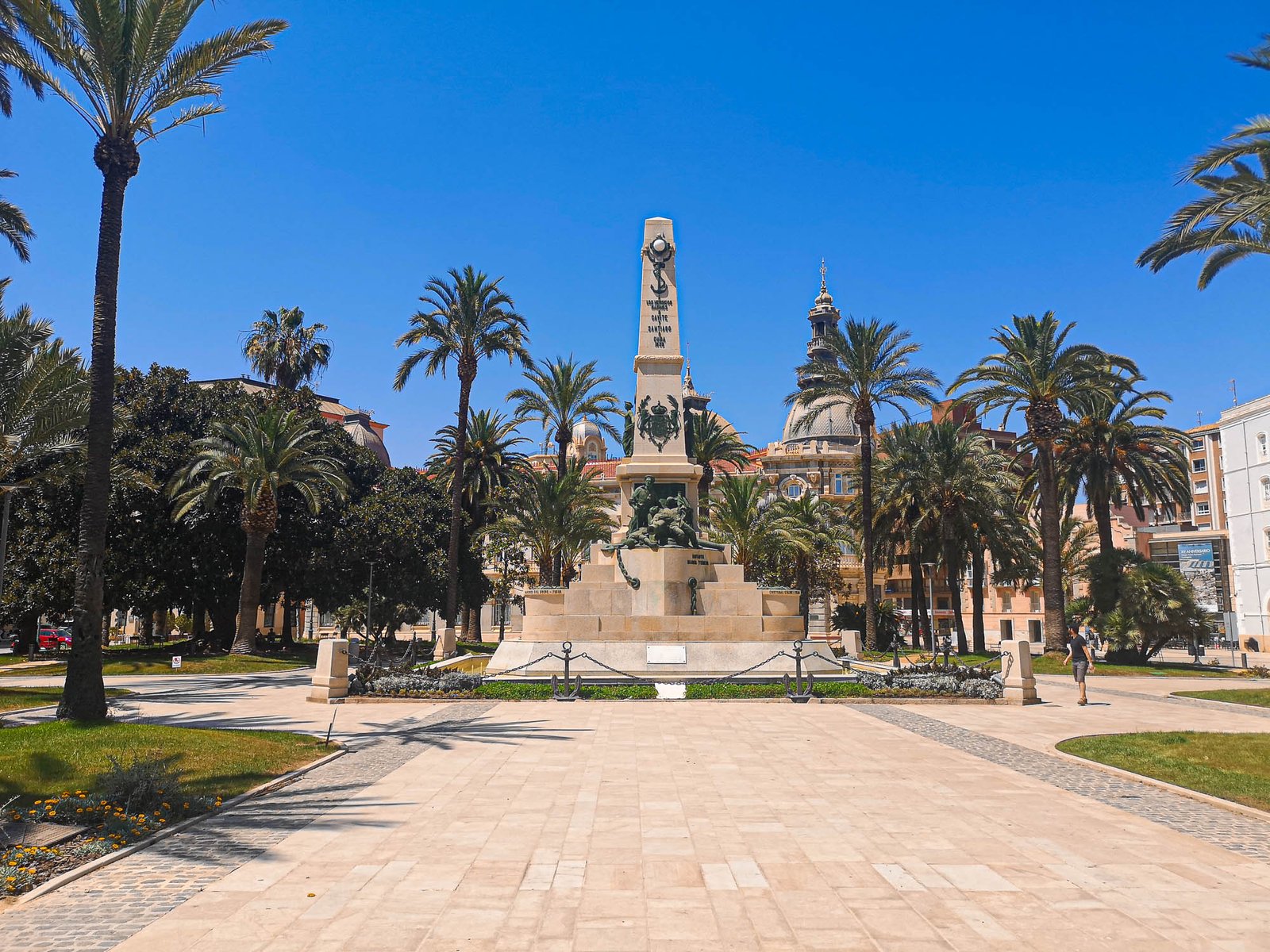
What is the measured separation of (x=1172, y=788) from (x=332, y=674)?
16.0m

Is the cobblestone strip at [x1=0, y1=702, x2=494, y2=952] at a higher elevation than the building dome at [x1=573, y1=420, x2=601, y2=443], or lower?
lower

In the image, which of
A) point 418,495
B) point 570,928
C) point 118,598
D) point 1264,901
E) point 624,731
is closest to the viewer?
point 570,928

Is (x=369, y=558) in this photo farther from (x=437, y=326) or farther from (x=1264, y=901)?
(x=1264, y=901)

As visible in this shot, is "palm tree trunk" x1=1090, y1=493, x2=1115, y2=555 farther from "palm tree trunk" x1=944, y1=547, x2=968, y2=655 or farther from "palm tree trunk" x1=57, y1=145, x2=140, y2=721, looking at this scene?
"palm tree trunk" x1=57, y1=145, x2=140, y2=721

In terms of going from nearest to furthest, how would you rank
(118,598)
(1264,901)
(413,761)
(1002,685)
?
A: (1264,901)
(413,761)
(1002,685)
(118,598)

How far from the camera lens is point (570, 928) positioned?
18.3 feet

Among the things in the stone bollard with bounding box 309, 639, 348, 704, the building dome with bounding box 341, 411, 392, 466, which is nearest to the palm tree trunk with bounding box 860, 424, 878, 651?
the stone bollard with bounding box 309, 639, 348, 704

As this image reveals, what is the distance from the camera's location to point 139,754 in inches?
447

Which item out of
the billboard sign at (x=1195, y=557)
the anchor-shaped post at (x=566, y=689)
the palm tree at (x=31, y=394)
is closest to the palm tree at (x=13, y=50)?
Answer: the palm tree at (x=31, y=394)

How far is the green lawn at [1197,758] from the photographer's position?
1017 centimetres

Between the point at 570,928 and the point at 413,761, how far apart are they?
6.95 meters

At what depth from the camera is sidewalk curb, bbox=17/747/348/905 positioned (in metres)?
6.54

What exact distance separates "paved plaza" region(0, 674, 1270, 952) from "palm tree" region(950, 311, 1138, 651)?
22.8 m

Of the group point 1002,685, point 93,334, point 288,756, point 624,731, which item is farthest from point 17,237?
point 1002,685
